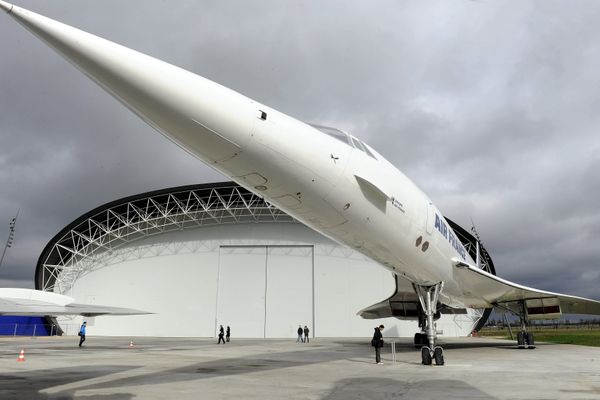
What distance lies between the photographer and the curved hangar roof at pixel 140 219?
31.2 meters

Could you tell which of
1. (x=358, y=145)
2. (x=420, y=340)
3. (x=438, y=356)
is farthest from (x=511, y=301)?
(x=358, y=145)

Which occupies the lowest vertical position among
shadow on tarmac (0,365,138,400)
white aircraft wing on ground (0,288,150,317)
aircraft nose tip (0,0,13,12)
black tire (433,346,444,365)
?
shadow on tarmac (0,365,138,400)

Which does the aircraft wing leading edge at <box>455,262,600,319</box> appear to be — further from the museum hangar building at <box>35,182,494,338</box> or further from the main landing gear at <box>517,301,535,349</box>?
the museum hangar building at <box>35,182,494,338</box>

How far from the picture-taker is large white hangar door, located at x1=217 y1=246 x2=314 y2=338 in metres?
30.7

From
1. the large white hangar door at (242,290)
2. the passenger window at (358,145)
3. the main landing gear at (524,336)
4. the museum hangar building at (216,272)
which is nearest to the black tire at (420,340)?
the main landing gear at (524,336)

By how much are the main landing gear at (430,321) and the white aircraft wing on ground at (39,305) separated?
20.5 ft

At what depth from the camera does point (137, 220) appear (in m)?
33.9

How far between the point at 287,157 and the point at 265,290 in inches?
1052

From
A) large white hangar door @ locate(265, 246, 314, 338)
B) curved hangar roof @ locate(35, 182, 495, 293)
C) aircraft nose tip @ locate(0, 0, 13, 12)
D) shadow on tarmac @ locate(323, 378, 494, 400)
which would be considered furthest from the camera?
Answer: curved hangar roof @ locate(35, 182, 495, 293)

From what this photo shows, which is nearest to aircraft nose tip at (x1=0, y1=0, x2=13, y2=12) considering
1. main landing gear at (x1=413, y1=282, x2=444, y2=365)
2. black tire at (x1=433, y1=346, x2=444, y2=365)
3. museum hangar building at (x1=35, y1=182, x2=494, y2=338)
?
main landing gear at (x1=413, y1=282, x2=444, y2=365)

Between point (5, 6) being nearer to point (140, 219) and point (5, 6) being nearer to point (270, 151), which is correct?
point (270, 151)

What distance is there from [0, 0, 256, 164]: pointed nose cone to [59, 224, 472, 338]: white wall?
26922 mm

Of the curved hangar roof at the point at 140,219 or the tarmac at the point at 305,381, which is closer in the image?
the tarmac at the point at 305,381

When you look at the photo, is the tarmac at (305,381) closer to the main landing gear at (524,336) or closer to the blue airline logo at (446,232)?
the blue airline logo at (446,232)
